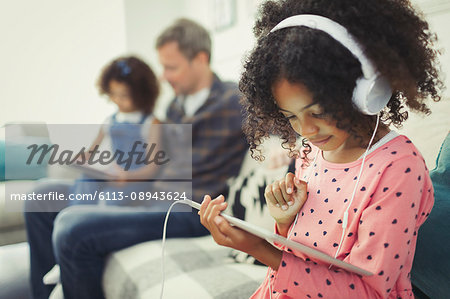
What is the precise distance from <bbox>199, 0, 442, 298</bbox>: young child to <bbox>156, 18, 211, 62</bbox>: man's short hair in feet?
3.18

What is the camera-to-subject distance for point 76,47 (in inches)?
111

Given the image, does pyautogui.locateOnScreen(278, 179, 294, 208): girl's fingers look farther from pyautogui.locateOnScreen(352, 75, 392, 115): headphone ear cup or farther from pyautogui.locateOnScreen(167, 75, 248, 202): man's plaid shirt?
pyautogui.locateOnScreen(167, 75, 248, 202): man's plaid shirt

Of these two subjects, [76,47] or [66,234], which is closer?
[66,234]

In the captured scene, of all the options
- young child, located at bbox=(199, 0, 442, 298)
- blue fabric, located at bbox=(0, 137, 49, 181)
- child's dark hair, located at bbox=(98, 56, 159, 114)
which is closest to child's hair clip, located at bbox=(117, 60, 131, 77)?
child's dark hair, located at bbox=(98, 56, 159, 114)

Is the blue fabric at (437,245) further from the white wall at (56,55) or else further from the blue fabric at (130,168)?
the white wall at (56,55)

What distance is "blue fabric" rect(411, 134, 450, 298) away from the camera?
0.60 metres

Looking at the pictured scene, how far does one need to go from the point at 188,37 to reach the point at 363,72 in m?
1.17


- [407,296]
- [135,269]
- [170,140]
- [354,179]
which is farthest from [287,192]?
[170,140]

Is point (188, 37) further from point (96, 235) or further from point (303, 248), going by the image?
point (303, 248)

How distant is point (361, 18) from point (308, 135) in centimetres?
20

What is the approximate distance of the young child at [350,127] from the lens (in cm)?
51

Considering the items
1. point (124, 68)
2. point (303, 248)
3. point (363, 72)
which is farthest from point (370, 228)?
point (124, 68)

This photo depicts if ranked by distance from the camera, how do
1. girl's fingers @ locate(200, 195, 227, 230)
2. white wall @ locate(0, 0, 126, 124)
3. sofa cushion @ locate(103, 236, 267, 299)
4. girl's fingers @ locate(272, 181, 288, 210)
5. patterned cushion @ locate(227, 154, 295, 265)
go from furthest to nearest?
white wall @ locate(0, 0, 126, 124) < patterned cushion @ locate(227, 154, 295, 265) < sofa cushion @ locate(103, 236, 267, 299) < girl's fingers @ locate(272, 181, 288, 210) < girl's fingers @ locate(200, 195, 227, 230)

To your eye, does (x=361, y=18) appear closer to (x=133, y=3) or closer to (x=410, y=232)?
(x=410, y=232)
